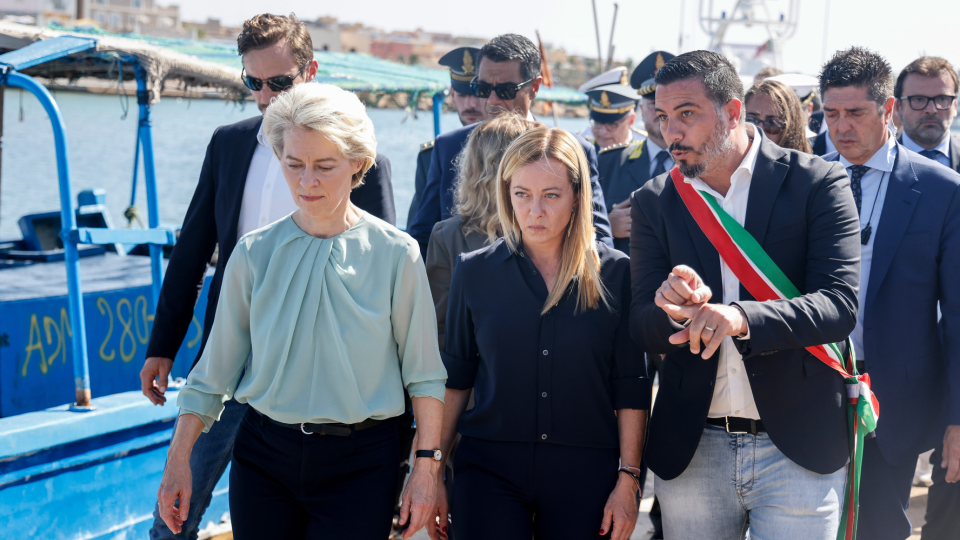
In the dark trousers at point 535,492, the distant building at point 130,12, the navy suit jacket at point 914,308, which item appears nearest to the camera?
the dark trousers at point 535,492

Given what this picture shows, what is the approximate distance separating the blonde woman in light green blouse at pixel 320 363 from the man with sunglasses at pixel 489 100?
136 centimetres

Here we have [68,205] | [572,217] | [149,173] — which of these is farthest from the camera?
[149,173]

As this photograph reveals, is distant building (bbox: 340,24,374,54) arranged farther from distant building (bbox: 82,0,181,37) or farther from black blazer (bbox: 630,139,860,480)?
black blazer (bbox: 630,139,860,480)

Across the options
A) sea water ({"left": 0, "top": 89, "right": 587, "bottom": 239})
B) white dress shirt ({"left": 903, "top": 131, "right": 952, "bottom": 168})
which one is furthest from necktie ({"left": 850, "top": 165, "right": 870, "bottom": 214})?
sea water ({"left": 0, "top": 89, "right": 587, "bottom": 239})

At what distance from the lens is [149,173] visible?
462 cm

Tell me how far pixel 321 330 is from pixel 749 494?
1285 mm

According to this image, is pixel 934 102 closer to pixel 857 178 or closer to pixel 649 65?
pixel 857 178

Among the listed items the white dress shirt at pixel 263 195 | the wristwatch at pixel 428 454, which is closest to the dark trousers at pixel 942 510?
the wristwatch at pixel 428 454

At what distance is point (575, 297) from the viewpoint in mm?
2557

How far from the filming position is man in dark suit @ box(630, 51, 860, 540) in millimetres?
A: 2287

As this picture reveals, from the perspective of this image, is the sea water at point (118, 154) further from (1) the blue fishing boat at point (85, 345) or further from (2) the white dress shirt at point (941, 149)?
(2) the white dress shirt at point (941, 149)

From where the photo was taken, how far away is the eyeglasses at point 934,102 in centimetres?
434

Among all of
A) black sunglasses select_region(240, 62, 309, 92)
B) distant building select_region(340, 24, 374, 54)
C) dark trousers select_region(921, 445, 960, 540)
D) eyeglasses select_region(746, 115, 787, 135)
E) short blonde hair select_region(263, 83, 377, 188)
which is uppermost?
distant building select_region(340, 24, 374, 54)

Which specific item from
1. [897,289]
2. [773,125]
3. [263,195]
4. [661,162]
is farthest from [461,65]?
[897,289]
